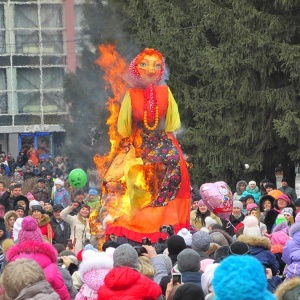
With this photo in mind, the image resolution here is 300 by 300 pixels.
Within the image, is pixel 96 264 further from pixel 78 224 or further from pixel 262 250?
pixel 78 224

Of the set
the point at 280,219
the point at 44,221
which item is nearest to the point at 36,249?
the point at 280,219

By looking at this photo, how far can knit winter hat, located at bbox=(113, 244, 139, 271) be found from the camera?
9.05m

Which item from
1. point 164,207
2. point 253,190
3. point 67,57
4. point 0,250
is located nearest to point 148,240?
point 164,207

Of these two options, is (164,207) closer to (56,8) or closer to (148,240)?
(148,240)

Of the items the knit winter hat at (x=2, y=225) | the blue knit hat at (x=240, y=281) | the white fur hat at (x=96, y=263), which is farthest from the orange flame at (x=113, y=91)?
the blue knit hat at (x=240, y=281)

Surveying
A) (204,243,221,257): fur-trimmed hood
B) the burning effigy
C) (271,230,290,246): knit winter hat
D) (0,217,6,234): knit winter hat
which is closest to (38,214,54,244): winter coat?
the burning effigy

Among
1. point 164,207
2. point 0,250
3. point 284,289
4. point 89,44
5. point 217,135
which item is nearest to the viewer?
point 284,289

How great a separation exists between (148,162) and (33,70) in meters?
33.5

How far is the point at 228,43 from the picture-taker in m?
27.1

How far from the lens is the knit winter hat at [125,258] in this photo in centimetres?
905

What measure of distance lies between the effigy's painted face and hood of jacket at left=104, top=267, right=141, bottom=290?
27.4ft

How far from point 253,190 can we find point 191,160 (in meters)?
7.07

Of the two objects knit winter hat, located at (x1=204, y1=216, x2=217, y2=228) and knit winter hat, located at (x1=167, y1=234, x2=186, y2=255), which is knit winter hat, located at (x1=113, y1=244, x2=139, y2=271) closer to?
knit winter hat, located at (x1=167, y1=234, x2=186, y2=255)

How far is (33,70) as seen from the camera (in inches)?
1970
